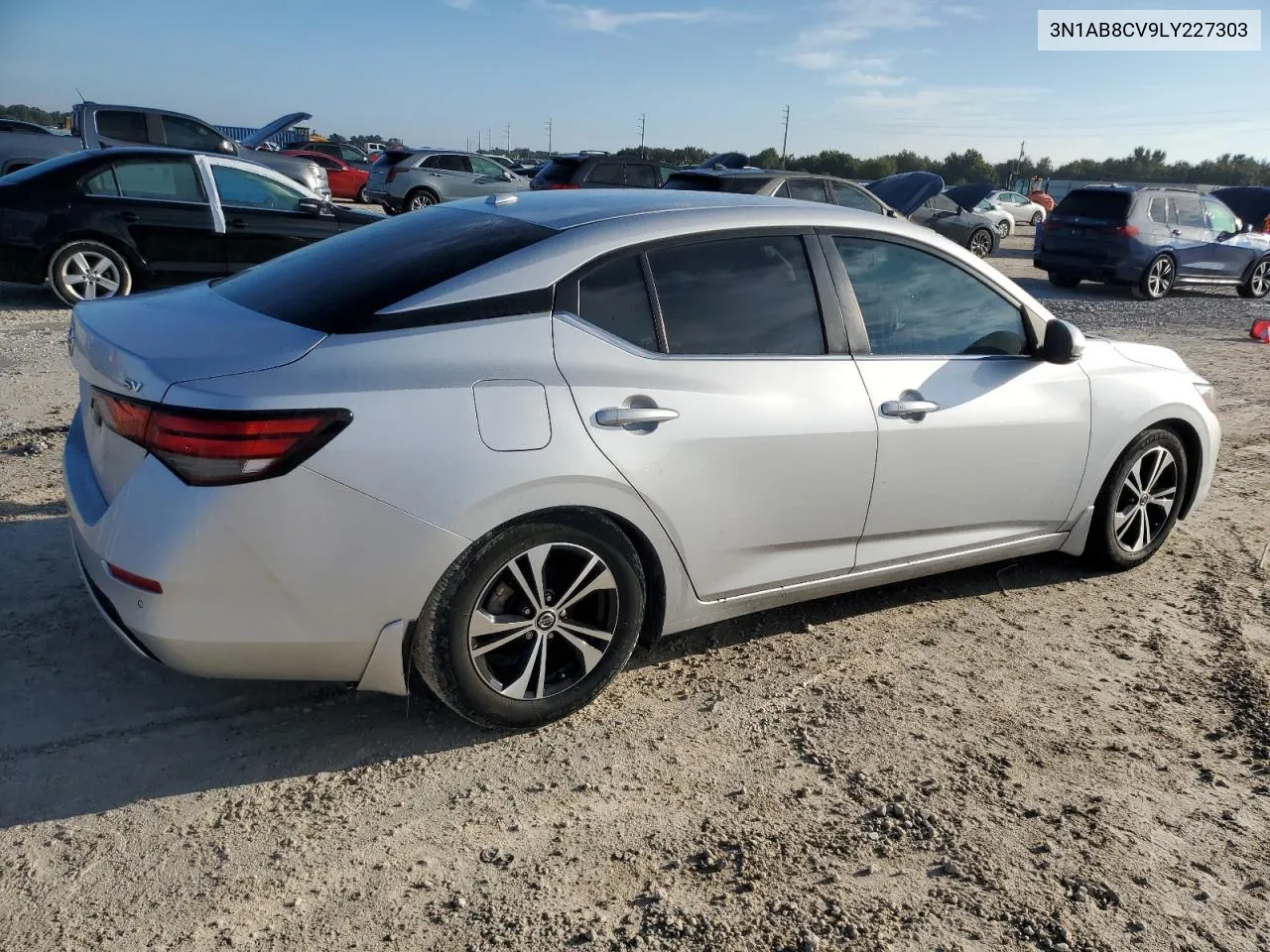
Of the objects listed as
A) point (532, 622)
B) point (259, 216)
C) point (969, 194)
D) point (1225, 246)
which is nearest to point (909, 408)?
point (532, 622)

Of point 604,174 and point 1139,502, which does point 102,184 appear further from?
point 604,174

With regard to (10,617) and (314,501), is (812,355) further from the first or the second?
(10,617)

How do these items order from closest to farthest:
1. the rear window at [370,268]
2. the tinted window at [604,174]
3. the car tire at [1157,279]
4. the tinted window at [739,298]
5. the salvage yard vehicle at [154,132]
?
the rear window at [370,268]
the tinted window at [739,298]
the salvage yard vehicle at [154,132]
the car tire at [1157,279]
the tinted window at [604,174]

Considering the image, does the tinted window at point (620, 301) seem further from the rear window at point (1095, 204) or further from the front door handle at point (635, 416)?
the rear window at point (1095, 204)

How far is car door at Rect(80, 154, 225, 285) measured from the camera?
932 cm

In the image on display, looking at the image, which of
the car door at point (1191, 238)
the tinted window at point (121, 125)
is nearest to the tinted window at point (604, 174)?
the tinted window at point (121, 125)

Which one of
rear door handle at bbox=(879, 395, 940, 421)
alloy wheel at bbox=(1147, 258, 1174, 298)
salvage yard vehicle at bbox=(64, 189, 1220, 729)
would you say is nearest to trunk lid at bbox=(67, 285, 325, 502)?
salvage yard vehicle at bbox=(64, 189, 1220, 729)

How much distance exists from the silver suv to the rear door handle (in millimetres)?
19587

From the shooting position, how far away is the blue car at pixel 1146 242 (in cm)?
1569

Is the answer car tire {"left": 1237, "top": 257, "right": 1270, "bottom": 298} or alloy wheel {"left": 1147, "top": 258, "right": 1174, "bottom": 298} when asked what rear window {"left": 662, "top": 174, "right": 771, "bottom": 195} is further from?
car tire {"left": 1237, "top": 257, "right": 1270, "bottom": 298}

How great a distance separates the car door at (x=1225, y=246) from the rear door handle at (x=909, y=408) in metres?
15.6

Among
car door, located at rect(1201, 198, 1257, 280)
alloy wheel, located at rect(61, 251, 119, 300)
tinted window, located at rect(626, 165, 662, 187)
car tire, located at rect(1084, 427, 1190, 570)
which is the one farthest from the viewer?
tinted window, located at rect(626, 165, 662, 187)

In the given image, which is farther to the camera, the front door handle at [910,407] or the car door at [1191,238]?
the car door at [1191,238]

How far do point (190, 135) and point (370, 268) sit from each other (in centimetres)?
1450
